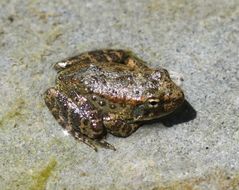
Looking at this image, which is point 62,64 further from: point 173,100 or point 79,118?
point 173,100

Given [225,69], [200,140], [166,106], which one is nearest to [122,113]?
[166,106]

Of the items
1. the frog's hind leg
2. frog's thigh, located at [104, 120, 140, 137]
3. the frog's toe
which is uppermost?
the frog's hind leg

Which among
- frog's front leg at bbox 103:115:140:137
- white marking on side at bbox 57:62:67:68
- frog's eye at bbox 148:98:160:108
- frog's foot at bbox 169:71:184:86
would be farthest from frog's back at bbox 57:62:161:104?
frog's foot at bbox 169:71:184:86

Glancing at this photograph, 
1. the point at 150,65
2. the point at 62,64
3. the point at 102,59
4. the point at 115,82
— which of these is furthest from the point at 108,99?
the point at 150,65

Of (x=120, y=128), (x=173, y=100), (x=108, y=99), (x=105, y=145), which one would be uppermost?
(x=173, y=100)

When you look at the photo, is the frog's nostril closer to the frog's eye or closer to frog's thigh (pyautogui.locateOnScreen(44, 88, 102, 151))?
frog's thigh (pyautogui.locateOnScreen(44, 88, 102, 151))

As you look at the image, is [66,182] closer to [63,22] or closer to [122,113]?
[122,113]
